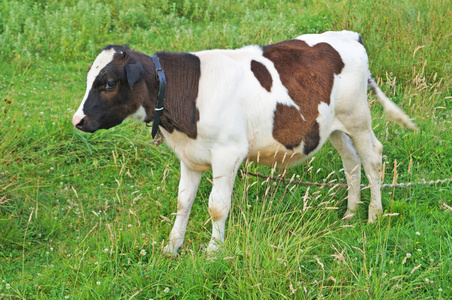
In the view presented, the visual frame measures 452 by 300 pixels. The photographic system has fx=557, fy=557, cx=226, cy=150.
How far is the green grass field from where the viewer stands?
3.80m

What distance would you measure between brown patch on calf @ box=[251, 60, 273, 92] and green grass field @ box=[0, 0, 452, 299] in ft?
3.01

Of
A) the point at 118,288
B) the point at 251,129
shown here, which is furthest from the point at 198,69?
the point at 118,288

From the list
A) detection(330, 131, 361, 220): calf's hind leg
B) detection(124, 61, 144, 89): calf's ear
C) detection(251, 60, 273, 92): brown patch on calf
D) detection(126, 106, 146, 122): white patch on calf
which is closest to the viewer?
detection(124, 61, 144, 89): calf's ear

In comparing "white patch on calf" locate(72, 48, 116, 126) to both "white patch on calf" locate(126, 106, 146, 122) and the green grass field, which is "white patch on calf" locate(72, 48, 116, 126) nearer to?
"white patch on calf" locate(126, 106, 146, 122)

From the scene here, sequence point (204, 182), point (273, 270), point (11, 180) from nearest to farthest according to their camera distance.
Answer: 1. point (273, 270)
2. point (11, 180)
3. point (204, 182)

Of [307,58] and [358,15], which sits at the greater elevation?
[307,58]

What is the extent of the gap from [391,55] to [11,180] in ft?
16.1

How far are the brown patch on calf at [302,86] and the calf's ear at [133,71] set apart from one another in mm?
1148

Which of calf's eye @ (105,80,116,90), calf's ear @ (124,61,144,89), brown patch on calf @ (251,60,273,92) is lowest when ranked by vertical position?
brown patch on calf @ (251,60,273,92)

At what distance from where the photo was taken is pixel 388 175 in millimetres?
5625

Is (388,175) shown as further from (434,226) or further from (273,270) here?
(273,270)

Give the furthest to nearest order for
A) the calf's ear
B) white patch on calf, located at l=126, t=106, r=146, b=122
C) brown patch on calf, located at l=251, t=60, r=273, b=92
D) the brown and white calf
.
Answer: brown patch on calf, located at l=251, t=60, r=273, b=92 → white patch on calf, located at l=126, t=106, r=146, b=122 → the brown and white calf → the calf's ear

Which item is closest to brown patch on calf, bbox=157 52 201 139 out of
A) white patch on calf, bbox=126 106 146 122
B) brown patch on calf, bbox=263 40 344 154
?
white patch on calf, bbox=126 106 146 122

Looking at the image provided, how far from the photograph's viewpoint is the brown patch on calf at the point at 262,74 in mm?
4371
